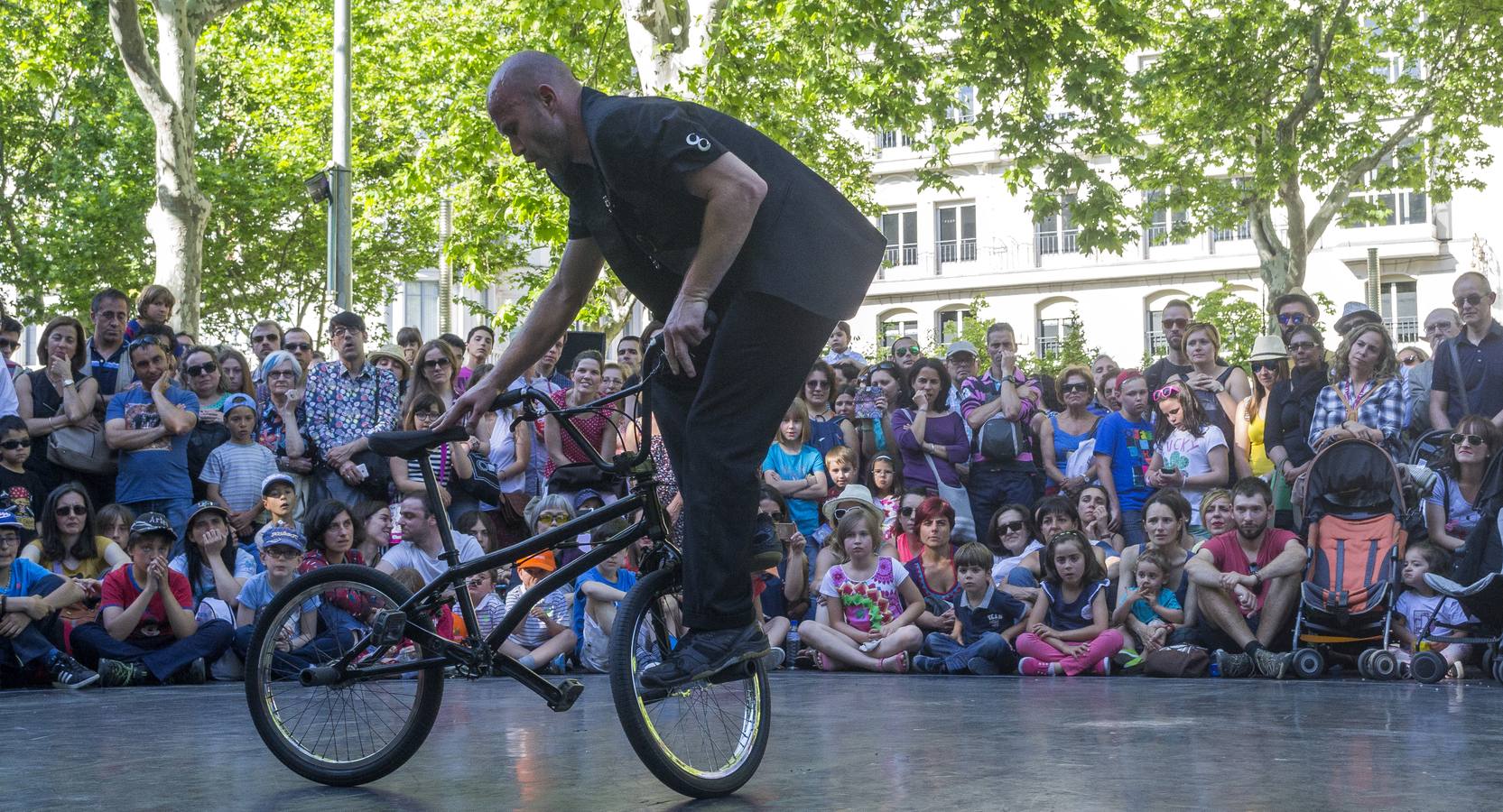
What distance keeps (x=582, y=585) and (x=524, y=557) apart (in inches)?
208

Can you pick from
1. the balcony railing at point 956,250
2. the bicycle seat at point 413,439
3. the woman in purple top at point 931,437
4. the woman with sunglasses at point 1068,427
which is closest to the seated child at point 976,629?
the woman in purple top at point 931,437

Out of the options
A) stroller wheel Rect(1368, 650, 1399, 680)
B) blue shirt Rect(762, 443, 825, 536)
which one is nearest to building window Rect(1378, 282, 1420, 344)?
blue shirt Rect(762, 443, 825, 536)

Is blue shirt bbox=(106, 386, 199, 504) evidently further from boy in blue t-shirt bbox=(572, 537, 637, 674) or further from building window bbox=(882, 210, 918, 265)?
building window bbox=(882, 210, 918, 265)

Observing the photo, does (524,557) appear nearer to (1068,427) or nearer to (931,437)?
(931,437)

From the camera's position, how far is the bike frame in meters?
4.82

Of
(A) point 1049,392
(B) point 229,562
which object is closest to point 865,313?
A: (A) point 1049,392

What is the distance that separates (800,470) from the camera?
459 inches

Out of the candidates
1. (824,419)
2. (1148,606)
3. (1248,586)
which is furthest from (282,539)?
(1248,586)

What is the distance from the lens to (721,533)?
15.0ft

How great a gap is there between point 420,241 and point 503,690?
32278 mm

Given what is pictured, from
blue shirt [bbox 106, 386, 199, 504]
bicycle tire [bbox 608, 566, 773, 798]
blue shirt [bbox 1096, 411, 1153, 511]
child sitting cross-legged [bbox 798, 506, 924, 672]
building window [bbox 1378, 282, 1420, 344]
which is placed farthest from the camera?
A: building window [bbox 1378, 282, 1420, 344]

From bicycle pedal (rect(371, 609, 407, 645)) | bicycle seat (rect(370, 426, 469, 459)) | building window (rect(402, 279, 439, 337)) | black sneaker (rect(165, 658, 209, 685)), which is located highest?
building window (rect(402, 279, 439, 337))

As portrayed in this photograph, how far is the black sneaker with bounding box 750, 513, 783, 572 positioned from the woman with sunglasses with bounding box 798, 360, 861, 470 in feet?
23.2

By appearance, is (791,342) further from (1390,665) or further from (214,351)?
(214,351)
